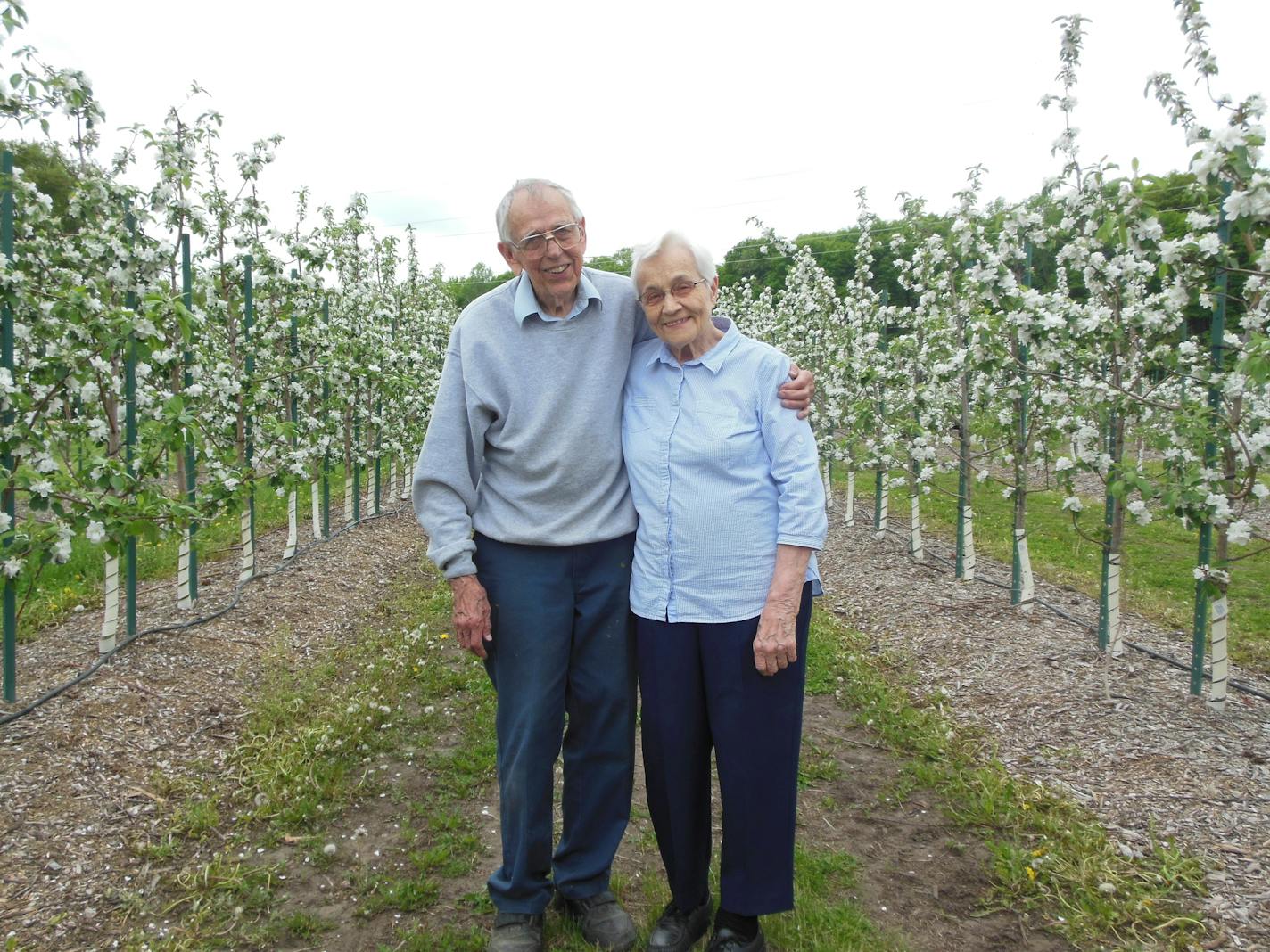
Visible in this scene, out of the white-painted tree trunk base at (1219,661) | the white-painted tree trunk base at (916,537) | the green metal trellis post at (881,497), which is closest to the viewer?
the white-painted tree trunk base at (1219,661)

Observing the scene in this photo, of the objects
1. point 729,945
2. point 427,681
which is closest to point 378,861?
point 729,945

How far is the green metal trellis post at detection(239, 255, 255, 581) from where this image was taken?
691 cm

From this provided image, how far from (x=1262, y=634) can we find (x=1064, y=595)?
50.5 inches

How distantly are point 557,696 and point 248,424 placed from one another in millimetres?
5605

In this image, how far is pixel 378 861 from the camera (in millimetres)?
3289

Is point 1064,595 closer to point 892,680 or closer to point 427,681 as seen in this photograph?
point 892,680

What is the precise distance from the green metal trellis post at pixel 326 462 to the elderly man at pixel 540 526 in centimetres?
611

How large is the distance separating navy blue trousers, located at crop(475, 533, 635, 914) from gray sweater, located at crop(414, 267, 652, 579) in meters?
0.10

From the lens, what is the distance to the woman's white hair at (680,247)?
101 inches

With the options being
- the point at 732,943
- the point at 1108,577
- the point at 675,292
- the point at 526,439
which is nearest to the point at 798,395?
the point at 675,292

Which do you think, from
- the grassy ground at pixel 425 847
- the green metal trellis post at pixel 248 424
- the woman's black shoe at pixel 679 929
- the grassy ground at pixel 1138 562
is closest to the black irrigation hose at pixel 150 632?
the green metal trellis post at pixel 248 424

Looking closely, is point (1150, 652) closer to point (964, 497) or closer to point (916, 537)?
point (964, 497)

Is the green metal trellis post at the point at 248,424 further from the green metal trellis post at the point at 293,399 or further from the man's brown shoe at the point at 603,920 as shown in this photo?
the man's brown shoe at the point at 603,920

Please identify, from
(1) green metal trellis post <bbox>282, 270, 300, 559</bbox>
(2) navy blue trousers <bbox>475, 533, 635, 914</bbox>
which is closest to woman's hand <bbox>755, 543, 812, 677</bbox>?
(2) navy blue trousers <bbox>475, 533, 635, 914</bbox>
